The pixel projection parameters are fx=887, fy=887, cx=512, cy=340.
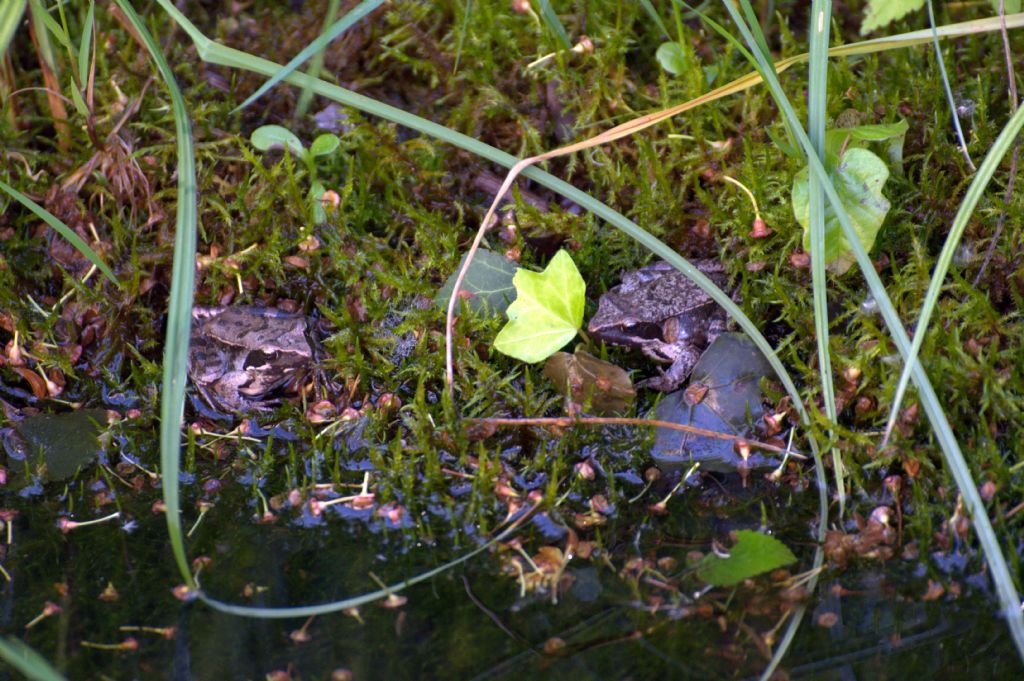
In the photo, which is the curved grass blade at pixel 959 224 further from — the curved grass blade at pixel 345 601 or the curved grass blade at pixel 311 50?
the curved grass blade at pixel 311 50

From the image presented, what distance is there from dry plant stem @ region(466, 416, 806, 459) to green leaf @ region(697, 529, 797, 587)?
0.81 feet

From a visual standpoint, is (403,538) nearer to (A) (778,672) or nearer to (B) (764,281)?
(A) (778,672)

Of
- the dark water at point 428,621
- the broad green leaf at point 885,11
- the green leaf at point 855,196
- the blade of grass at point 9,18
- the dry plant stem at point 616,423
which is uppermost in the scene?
the blade of grass at point 9,18

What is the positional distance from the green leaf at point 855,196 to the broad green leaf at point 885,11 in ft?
1.26

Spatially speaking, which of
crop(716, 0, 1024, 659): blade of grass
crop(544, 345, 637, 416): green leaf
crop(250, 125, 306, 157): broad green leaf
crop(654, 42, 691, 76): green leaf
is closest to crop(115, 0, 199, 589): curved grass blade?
crop(250, 125, 306, 157): broad green leaf

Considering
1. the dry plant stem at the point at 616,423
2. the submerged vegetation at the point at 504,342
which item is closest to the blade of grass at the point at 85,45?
the submerged vegetation at the point at 504,342

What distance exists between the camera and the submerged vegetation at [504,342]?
175 cm

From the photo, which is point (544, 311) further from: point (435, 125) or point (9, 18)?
point (9, 18)

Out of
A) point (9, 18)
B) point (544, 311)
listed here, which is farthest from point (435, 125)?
point (9, 18)

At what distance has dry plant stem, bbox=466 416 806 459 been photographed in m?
2.03

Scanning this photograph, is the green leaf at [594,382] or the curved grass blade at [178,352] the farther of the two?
the green leaf at [594,382]

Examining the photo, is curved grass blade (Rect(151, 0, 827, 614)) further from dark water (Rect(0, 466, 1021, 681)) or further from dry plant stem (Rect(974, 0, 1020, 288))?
dry plant stem (Rect(974, 0, 1020, 288))

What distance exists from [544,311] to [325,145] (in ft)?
2.60

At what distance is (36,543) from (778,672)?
1.59 meters
